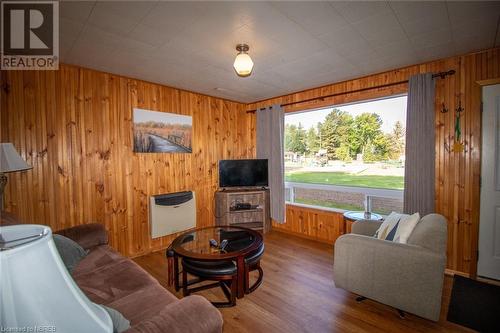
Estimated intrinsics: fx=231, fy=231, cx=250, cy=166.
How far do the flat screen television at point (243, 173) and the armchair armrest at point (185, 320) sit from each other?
3.06 meters

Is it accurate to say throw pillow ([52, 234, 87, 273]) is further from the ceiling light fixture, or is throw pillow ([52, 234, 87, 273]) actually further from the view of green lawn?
the view of green lawn

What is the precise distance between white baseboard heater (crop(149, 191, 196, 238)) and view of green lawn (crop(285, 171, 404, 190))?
1898 mm

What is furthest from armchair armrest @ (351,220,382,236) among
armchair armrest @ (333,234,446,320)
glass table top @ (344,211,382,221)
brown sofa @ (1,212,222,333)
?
brown sofa @ (1,212,222,333)

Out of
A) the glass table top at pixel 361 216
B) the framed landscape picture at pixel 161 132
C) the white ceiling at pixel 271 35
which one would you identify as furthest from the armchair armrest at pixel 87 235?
the glass table top at pixel 361 216

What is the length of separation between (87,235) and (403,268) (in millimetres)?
2876

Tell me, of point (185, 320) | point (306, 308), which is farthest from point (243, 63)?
point (306, 308)

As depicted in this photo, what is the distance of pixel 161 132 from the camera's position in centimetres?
351

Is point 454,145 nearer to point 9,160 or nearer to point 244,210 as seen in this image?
point 244,210

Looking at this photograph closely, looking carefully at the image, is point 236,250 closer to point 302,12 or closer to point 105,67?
point 302,12

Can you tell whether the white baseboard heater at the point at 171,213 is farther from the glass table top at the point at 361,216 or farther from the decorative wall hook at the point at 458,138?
the decorative wall hook at the point at 458,138

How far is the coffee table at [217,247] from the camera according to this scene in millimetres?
2075

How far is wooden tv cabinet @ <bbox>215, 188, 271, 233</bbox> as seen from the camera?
12.9 feet

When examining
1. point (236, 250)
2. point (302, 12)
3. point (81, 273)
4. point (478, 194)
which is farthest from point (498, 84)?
point (81, 273)

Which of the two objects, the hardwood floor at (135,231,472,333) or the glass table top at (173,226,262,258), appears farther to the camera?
the glass table top at (173,226,262,258)
